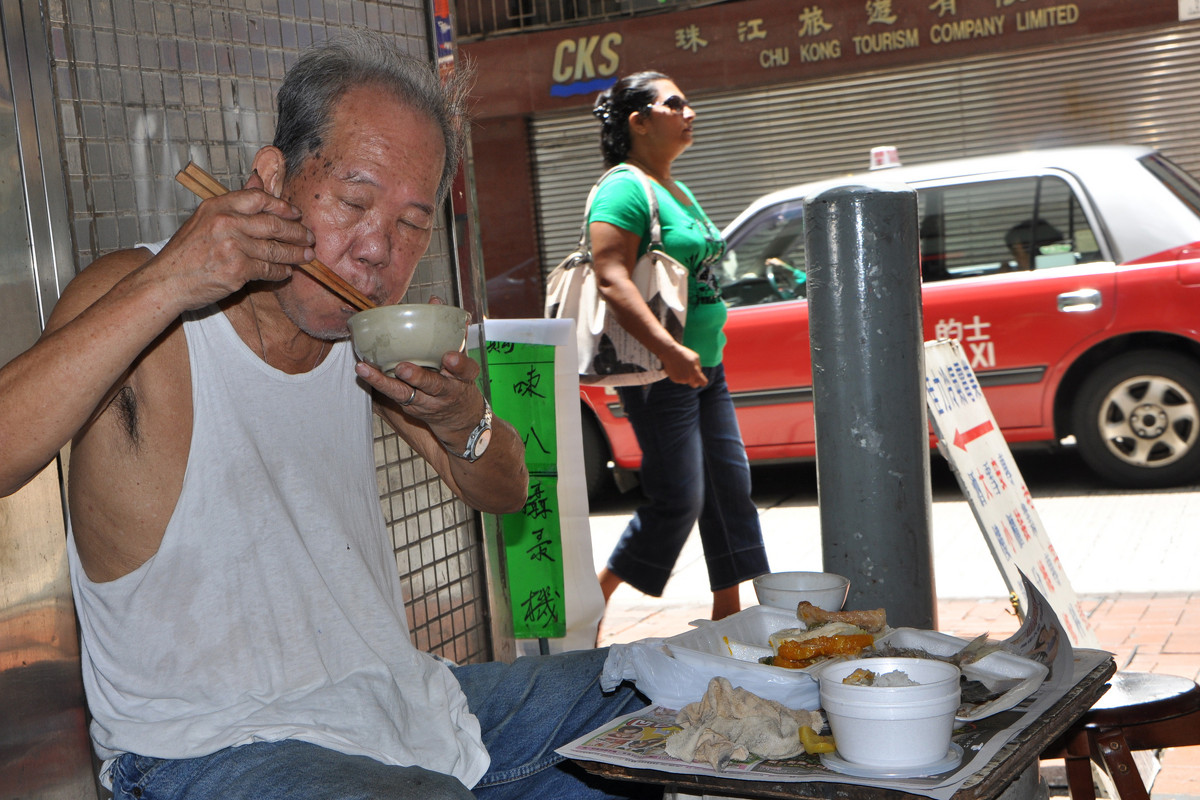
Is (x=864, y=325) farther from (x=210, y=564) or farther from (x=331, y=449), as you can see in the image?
(x=210, y=564)

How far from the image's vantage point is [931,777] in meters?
1.48

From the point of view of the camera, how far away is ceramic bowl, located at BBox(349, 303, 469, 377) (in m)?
1.77

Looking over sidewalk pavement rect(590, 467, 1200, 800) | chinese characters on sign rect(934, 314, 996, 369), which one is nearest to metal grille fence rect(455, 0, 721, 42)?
chinese characters on sign rect(934, 314, 996, 369)

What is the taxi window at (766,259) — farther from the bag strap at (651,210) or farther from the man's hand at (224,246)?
the man's hand at (224,246)

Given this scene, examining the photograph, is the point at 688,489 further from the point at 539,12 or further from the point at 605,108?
the point at 539,12

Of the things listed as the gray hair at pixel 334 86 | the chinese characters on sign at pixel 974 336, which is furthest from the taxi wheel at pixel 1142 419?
the gray hair at pixel 334 86

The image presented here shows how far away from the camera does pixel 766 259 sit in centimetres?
706

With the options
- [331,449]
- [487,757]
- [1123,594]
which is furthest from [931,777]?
[1123,594]

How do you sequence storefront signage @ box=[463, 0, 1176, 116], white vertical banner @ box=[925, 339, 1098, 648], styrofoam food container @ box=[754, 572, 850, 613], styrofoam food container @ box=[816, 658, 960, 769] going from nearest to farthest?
styrofoam food container @ box=[816, 658, 960, 769]
styrofoam food container @ box=[754, 572, 850, 613]
white vertical banner @ box=[925, 339, 1098, 648]
storefront signage @ box=[463, 0, 1176, 116]

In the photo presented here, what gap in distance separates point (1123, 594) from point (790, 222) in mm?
2963

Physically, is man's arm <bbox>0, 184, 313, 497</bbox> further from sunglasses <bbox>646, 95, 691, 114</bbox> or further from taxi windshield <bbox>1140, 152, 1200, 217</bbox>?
taxi windshield <bbox>1140, 152, 1200, 217</bbox>

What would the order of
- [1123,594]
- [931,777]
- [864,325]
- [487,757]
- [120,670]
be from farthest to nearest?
1. [1123,594]
2. [864,325]
3. [487,757]
4. [120,670]
5. [931,777]

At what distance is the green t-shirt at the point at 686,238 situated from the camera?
14.0 feet

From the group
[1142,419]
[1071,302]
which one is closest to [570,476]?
[1071,302]
